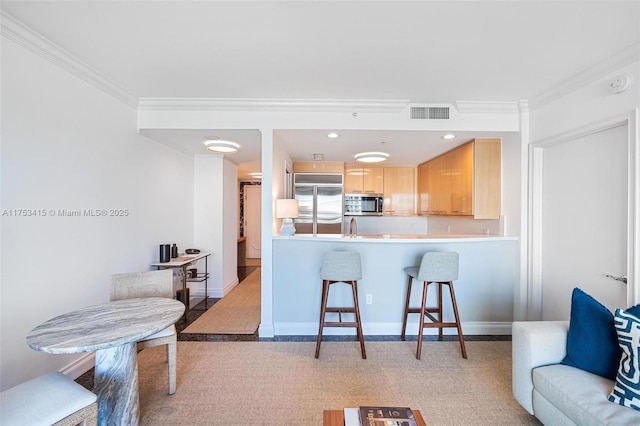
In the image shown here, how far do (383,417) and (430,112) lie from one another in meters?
2.81

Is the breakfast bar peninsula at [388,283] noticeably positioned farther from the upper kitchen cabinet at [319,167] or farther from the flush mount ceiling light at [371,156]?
the upper kitchen cabinet at [319,167]

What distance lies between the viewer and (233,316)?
A: 345 centimetres

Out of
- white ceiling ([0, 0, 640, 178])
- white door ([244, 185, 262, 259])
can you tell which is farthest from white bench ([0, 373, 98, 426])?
white door ([244, 185, 262, 259])

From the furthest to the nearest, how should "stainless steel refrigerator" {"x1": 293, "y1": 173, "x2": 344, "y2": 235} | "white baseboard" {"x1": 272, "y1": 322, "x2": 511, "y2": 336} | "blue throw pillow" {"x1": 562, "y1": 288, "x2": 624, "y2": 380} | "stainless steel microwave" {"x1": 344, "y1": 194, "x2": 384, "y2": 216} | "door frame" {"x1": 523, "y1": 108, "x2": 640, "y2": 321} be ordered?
1. "stainless steel microwave" {"x1": 344, "y1": 194, "x2": 384, "y2": 216}
2. "stainless steel refrigerator" {"x1": 293, "y1": 173, "x2": 344, "y2": 235}
3. "white baseboard" {"x1": 272, "y1": 322, "x2": 511, "y2": 336}
4. "door frame" {"x1": 523, "y1": 108, "x2": 640, "y2": 321}
5. "blue throw pillow" {"x1": 562, "y1": 288, "x2": 624, "y2": 380}

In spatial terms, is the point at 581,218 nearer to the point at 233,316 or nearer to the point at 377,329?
the point at 377,329

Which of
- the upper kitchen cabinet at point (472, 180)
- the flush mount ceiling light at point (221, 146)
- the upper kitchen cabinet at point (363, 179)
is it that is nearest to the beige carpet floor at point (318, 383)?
the upper kitchen cabinet at point (472, 180)

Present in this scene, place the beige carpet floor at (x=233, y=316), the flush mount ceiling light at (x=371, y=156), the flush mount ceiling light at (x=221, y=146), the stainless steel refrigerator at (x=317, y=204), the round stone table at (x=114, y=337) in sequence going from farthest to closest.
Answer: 1. the stainless steel refrigerator at (x=317, y=204)
2. the flush mount ceiling light at (x=371, y=156)
3. the flush mount ceiling light at (x=221, y=146)
4. the beige carpet floor at (x=233, y=316)
5. the round stone table at (x=114, y=337)

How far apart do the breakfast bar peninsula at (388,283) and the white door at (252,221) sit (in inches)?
192

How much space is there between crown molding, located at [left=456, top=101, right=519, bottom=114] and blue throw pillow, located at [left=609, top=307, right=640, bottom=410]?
7.35ft

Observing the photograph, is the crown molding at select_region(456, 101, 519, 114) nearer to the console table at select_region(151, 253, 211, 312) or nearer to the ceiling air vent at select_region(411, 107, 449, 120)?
the ceiling air vent at select_region(411, 107, 449, 120)

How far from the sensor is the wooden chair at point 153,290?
6.47 ft

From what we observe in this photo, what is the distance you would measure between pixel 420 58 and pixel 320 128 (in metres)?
1.21

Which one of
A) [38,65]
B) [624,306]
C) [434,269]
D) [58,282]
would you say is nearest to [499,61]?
[434,269]

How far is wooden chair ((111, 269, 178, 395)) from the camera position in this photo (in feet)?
6.47
